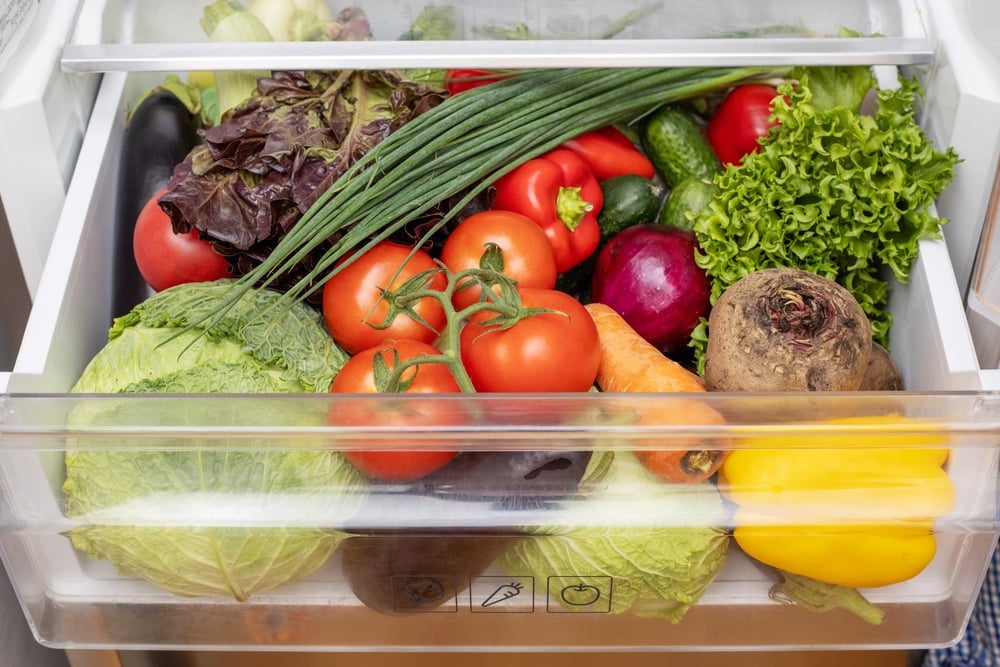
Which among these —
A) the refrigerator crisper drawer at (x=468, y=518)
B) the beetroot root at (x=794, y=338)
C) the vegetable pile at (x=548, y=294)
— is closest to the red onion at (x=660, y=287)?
the vegetable pile at (x=548, y=294)

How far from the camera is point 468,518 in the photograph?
81cm

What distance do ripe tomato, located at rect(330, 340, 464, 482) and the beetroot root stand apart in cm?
30

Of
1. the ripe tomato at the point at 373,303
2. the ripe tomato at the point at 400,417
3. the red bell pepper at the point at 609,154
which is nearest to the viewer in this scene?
the ripe tomato at the point at 400,417

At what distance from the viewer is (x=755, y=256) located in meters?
A: 1.05

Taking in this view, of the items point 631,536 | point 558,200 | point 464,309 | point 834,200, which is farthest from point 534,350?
point 834,200

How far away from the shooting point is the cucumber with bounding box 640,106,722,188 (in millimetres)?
1216

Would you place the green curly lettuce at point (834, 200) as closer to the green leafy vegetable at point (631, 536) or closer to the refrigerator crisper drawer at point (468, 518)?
the refrigerator crisper drawer at point (468, 518)

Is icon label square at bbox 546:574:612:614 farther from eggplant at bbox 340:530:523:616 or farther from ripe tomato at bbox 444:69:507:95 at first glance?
ripe tomato at bbox 444:69:507:95

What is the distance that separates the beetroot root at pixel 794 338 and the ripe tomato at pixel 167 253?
22.9 inches

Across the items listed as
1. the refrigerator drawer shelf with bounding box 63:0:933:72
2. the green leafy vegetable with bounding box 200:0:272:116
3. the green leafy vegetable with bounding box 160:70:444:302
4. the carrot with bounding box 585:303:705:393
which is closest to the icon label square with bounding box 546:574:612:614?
the carrot with bounding box 585:303:705:393

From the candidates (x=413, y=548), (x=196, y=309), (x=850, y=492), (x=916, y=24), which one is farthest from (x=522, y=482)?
(x=916, y=24)

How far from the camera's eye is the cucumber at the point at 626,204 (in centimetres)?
119

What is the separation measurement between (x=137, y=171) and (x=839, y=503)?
0.87 meters

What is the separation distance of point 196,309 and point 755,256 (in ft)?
2.01
